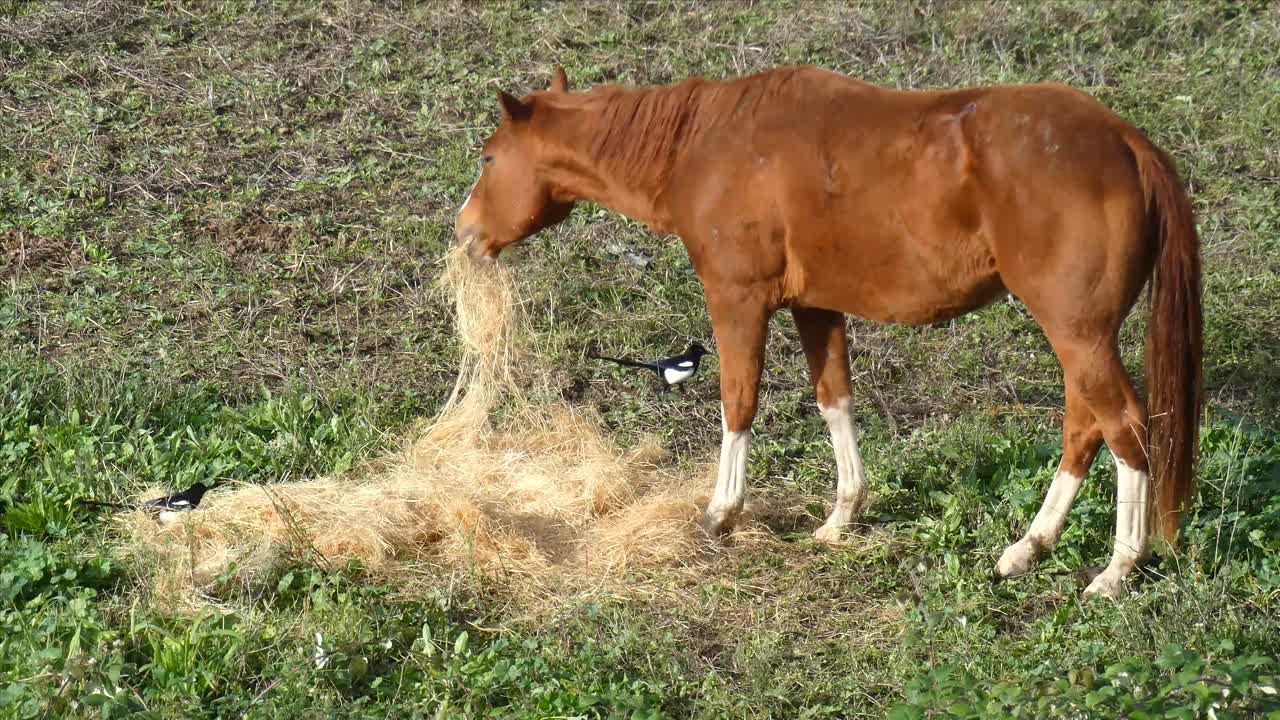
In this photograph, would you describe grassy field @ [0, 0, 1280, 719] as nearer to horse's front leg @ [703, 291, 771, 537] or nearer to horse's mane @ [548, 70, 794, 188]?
horse's front leg @ [703, 291, 771, 537]

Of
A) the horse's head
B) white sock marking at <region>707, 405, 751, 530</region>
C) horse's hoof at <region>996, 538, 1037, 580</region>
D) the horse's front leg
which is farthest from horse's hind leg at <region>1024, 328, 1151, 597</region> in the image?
the horse's head

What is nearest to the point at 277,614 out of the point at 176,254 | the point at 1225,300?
the point at 176,254

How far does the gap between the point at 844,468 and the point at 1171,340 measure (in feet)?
4.74

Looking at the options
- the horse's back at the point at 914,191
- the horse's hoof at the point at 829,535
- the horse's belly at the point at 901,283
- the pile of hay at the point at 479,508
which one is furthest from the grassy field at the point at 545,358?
the horse's back at the point at 914,191

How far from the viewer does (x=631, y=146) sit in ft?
18.5

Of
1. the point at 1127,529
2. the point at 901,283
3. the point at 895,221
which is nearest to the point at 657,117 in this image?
the point at 895,221

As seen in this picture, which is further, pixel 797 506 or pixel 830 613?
pixel 797 506

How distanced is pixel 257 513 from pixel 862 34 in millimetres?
6819

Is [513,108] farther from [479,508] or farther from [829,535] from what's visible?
[829,535]

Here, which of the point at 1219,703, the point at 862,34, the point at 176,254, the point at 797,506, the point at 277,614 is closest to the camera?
the point at 1219,703

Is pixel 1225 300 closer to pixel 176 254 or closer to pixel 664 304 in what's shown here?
pixel 664 304

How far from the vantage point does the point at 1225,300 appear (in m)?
7.71

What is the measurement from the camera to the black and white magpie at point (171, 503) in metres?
5.57

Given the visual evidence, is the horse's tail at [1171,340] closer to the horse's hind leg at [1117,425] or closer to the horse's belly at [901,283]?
the horse's hind leg at [1117,425]
